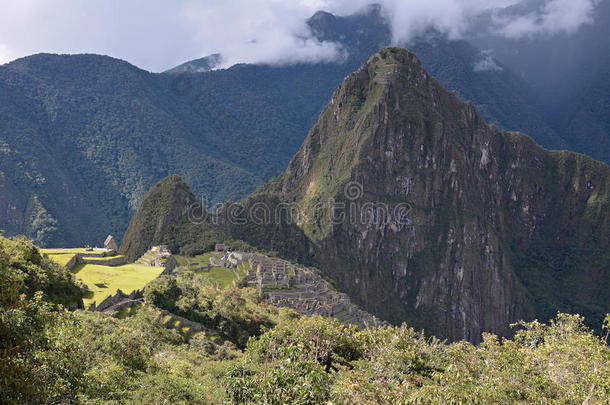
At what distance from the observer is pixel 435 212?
13812cm

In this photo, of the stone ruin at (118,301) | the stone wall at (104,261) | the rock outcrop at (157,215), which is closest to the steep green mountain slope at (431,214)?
the rock outcrop at (157,215)

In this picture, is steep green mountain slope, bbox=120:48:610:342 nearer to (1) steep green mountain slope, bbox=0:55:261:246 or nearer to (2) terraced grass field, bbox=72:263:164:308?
(1) steep green mountain slope, bbox=0:55:261:246

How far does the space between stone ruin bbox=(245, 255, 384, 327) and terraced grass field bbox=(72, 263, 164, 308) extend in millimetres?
17244

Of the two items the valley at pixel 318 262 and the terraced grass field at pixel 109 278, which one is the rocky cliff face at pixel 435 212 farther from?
the terraced grass field at pixel 109 278

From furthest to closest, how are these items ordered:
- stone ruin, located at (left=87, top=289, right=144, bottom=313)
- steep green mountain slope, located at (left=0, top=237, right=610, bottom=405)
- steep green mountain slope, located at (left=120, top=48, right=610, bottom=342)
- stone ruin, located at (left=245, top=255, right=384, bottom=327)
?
1. steep green mountain slope, located at (left=120, top=48, right=610, bottom=342)
2. stone ruin, located at (left=245, top=255, right=384, bottom=327)
3. stone ruin, located at (left=87, top=289, right=144, bottom=313)
4. steep green mountain slope, located at (left=0, top=237, right=610, bottom=405)

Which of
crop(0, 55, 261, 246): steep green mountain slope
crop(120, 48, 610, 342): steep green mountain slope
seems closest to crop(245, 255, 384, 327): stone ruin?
crop(120, 48, 610, 342): steep green mountain slope

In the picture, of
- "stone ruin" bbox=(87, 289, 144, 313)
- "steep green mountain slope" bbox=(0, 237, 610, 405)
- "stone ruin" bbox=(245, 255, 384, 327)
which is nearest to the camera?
"steep green mountain slope" bbox=(0, 237, 610, 405)

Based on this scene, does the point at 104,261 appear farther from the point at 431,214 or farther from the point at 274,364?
the point at 431,214

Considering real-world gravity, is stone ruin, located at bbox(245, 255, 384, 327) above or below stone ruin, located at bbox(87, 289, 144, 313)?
below

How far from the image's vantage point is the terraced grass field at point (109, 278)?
3122 cm

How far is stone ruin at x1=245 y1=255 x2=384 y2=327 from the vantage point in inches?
2115

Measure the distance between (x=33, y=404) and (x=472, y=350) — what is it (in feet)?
58.4

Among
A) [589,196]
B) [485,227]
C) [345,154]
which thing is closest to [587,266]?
[589,196]

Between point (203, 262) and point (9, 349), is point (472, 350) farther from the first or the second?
point (203, 262)
